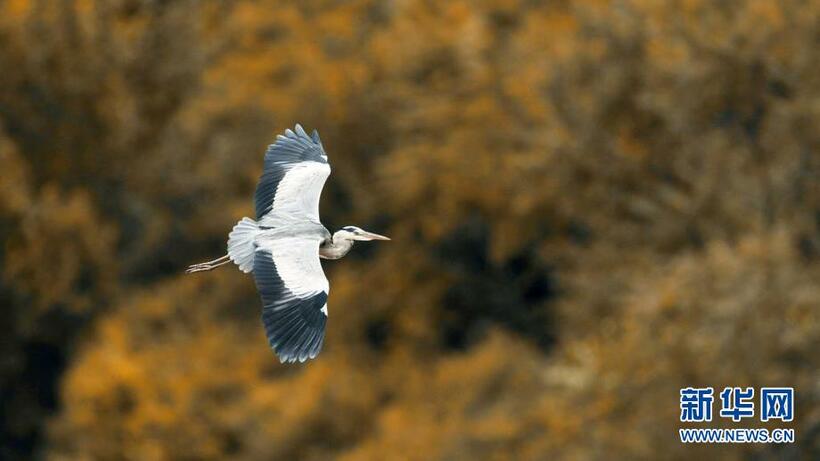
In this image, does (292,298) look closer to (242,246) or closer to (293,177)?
(242,246)

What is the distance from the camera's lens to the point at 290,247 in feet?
36.8

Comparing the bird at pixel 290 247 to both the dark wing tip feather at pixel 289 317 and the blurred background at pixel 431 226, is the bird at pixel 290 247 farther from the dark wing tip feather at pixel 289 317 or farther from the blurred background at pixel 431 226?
the blurred background at pixel 431 226

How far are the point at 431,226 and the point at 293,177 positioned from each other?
11.8 metres

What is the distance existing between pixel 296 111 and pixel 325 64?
1198 mm

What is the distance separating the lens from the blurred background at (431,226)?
20172 mm

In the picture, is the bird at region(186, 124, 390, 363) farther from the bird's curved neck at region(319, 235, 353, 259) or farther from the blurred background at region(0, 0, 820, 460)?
the blurred background at region(0, 0, 820, 460)

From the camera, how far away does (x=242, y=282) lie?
78.5 feet

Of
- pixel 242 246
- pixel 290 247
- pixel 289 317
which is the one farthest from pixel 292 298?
pixel 242 246

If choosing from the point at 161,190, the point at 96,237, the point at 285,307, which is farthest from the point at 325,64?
the point at 285,307

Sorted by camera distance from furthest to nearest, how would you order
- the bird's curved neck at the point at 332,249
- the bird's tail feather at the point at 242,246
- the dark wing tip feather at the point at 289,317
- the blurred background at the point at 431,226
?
the blurred background at the point at 431,226 → the bird's curved neck at the point at 332,249 → the bird's tail feather at the point at 242,246 → the dark wing tip feather at the point at 289,317

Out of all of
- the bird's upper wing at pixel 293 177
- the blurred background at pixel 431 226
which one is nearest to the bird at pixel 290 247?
the bird's upper wing at pixel 293 177

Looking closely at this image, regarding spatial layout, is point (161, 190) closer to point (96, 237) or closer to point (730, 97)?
point (96, 237)

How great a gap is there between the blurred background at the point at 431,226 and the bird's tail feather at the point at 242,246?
8535 mm

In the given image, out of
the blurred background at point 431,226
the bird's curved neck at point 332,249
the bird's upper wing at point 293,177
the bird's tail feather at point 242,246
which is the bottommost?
the bird's tail feather at point 242,246
